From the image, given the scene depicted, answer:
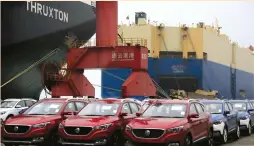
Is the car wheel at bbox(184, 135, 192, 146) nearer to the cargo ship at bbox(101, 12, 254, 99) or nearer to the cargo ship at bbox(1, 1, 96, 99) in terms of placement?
the cargo ship at bbox(1, 1, 96, 99)

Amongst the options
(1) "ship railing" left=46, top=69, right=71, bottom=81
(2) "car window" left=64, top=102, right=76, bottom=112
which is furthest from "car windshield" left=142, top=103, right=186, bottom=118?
(1) "ship railing" left=46, top=69, right=71, bottom=81

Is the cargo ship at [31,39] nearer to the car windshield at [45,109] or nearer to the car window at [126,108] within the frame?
the car windshield at [45,109]

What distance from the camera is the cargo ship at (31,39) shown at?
23172 mm

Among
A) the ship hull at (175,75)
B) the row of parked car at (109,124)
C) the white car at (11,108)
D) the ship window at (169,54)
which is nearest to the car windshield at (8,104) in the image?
the white car at (11,108)

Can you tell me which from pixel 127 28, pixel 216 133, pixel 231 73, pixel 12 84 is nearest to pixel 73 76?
pixel 12 84

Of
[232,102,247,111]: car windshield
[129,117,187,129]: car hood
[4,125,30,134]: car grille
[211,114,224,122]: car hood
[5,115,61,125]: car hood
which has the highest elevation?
[129,117,187,129]: car hood

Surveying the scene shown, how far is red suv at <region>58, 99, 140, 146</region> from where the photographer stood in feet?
34.7

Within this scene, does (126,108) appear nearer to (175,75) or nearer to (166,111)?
(166,111)

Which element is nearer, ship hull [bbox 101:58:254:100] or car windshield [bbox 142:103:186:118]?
car windshield [bbox 142:103:186:118]

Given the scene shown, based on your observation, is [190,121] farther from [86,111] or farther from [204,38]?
[204,38]

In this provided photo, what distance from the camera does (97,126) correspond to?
10609 mm

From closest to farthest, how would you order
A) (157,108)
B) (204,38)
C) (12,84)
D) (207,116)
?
(157,108)
(207,116)
(12,84)
(204,38)

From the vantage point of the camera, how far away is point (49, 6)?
87.8 feet

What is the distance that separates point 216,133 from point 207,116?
5.65 feet
